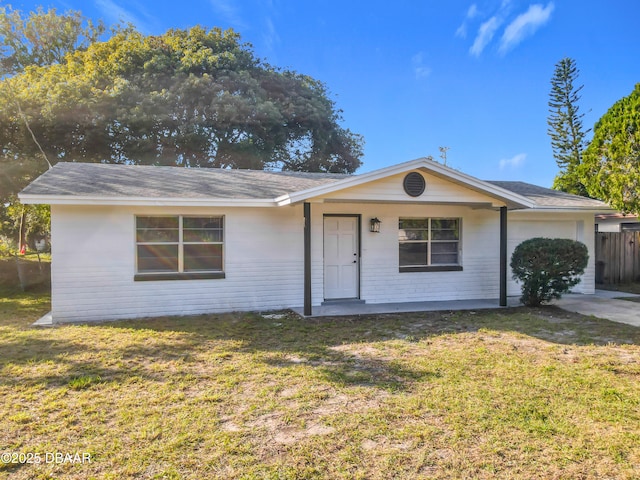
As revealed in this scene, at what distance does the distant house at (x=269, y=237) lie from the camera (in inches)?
308

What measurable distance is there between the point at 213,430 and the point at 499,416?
249cm

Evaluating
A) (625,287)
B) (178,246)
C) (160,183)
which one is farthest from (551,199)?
(160,183)

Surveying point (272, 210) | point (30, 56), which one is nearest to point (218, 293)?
point (272, 210)

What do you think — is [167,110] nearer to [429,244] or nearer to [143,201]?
[143,201]

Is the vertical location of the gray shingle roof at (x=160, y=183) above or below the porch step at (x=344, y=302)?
above

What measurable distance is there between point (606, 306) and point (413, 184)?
5.21 metres

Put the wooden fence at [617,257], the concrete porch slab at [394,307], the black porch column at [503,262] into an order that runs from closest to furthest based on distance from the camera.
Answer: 1. the concrete porch slab at [394,307]
2. the black porch column at [503,262]
3. the wooden fence at [617,257]

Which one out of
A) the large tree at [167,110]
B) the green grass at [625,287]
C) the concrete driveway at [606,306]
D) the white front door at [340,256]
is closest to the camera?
the concrete driveway at [606,306]

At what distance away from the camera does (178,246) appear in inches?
332

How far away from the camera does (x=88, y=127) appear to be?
17406mm

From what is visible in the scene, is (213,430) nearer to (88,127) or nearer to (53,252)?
(53,252)

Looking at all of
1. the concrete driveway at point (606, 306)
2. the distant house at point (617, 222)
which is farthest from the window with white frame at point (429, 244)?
the distant house at point (617, 222)

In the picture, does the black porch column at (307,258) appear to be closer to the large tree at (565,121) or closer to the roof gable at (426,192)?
the roof gable at (426,192)

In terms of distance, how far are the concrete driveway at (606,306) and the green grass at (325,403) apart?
1.27m
